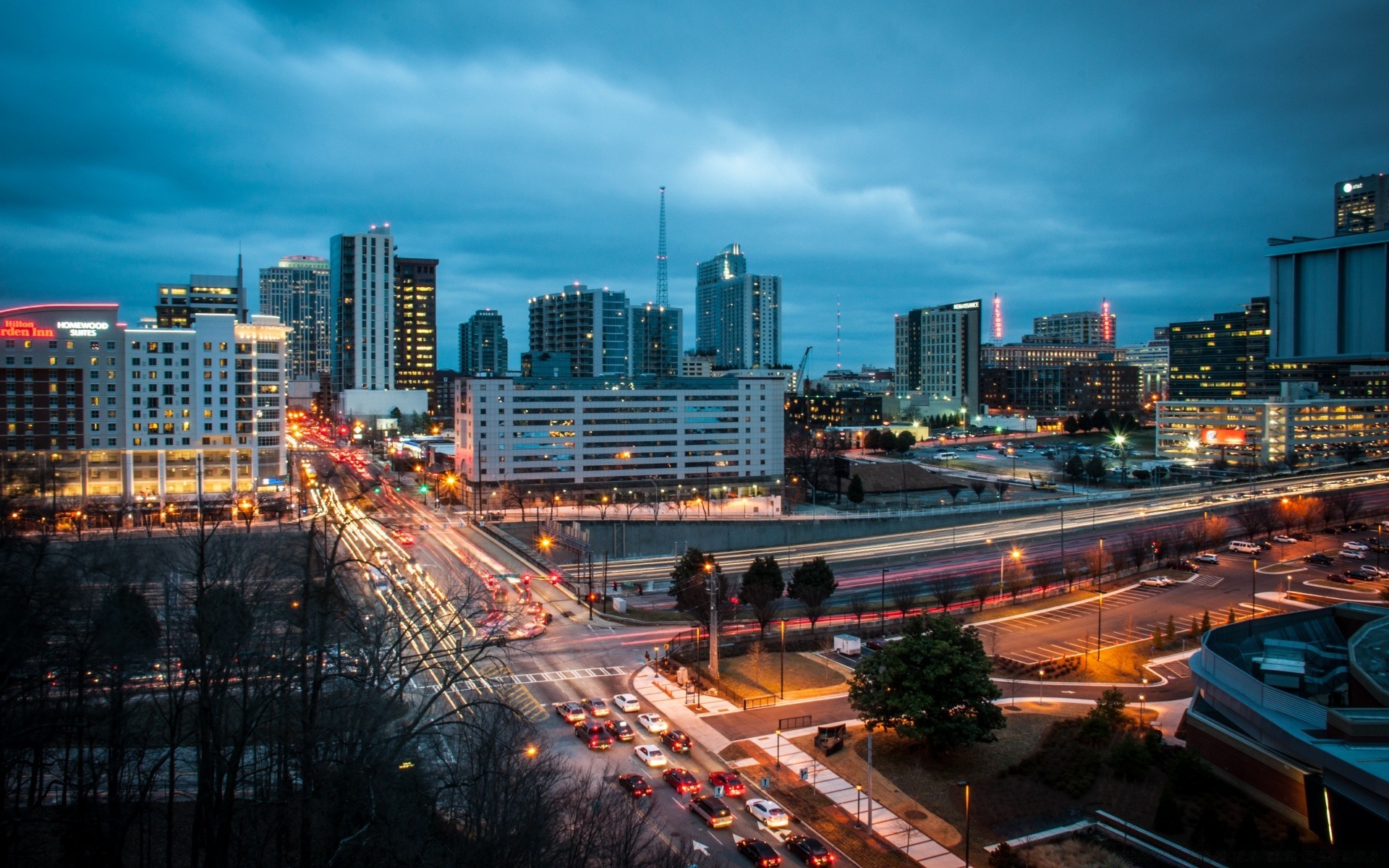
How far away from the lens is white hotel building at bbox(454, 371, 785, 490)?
261 feet

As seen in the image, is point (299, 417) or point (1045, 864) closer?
point (1045, 864)

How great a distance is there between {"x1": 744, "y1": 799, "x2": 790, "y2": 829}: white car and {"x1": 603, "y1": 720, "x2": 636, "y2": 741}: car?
5759mm

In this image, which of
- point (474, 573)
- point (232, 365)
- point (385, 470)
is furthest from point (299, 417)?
point (474, 573)

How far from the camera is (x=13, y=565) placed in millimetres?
18875

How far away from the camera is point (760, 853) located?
772 inches

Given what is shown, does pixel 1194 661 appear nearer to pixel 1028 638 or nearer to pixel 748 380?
pixel 1028 638

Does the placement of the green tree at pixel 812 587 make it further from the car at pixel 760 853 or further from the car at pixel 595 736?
the car at pixel 760 853

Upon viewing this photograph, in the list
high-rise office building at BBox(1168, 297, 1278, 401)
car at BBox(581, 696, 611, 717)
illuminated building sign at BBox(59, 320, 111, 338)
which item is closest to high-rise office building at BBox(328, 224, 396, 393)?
illuminated building sign at BBox(59, 320, 111, 338)

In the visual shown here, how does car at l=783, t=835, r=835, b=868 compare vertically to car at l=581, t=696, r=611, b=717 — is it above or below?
below

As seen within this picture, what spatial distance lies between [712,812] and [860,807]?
4.23 m

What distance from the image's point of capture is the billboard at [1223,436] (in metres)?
113

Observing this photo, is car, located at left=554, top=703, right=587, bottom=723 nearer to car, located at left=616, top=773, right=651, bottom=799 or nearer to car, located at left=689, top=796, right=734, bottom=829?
car, located at left=616, top=773, right=651, bottom=799

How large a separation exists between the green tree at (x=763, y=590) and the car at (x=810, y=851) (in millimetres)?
18771

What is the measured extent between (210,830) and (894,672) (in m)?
18.4
